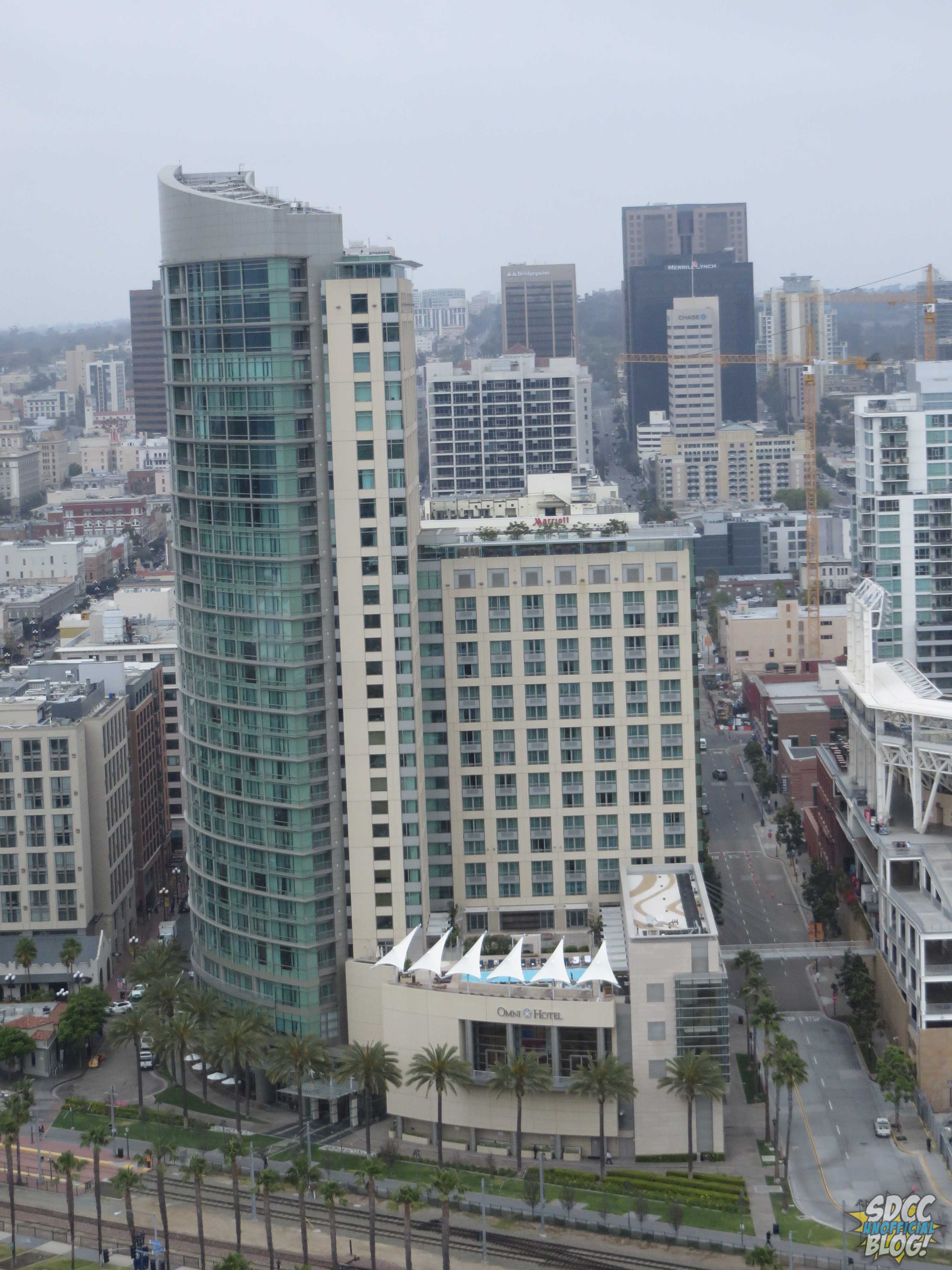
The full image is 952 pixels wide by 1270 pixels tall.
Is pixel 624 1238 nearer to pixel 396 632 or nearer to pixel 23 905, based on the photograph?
pixel 396 632

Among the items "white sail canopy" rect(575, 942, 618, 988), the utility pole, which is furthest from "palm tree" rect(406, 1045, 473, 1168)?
"white sail canopy" rect(575, 942, 618, 988)

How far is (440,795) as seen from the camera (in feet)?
372

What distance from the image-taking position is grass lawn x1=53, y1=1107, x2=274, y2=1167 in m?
101

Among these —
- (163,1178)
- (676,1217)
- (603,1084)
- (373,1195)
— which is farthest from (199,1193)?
(676,1217)

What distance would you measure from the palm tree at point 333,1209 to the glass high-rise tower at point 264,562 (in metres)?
18.2

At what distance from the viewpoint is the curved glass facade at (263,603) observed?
344 ft

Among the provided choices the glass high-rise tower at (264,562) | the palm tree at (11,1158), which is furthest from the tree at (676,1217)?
the palm tree at (11,1158)

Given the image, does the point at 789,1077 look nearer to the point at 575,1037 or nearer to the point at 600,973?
the point at 600,973

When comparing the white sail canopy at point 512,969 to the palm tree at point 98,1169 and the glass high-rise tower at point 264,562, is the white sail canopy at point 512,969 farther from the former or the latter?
the palm tree at point 98,1169

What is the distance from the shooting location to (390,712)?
107 meters

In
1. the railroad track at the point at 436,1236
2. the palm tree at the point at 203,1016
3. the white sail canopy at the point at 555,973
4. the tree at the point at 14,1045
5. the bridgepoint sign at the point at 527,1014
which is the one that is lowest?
the railroad track at the point at 436,1236

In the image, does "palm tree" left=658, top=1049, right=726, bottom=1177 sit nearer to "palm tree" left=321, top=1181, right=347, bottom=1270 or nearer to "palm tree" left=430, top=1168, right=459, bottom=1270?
"palm tree" left=430, top=1168, right=459, bottom=1270

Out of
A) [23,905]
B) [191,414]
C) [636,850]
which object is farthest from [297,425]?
[23,905]

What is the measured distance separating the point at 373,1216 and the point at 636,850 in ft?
110
